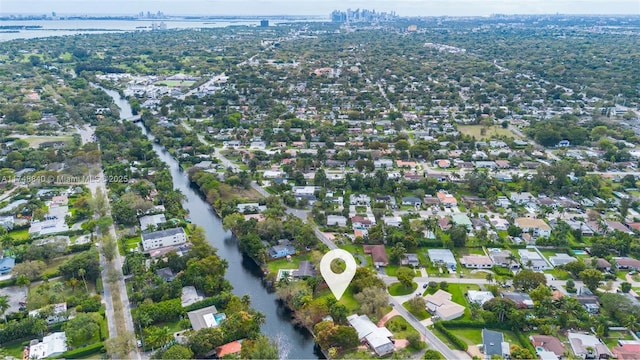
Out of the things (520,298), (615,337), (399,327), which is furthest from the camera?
(520,298)

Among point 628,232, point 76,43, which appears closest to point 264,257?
point 628,232

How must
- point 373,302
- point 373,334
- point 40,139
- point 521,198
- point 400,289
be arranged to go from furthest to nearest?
point 40,139 < point 521,198 < point 400,289 < point 373,302 < point 373,334

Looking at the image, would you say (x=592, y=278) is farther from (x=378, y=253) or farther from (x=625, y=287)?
(x=378, y=253)

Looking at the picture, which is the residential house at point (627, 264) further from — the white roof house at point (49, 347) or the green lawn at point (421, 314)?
the white roof house at point (49, 347)

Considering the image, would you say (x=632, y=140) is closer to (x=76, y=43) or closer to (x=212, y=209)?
(x=212, y=209)

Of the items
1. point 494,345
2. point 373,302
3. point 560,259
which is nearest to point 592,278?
point 560,259

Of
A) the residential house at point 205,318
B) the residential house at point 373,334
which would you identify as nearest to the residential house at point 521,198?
the residential house at point 373,334
